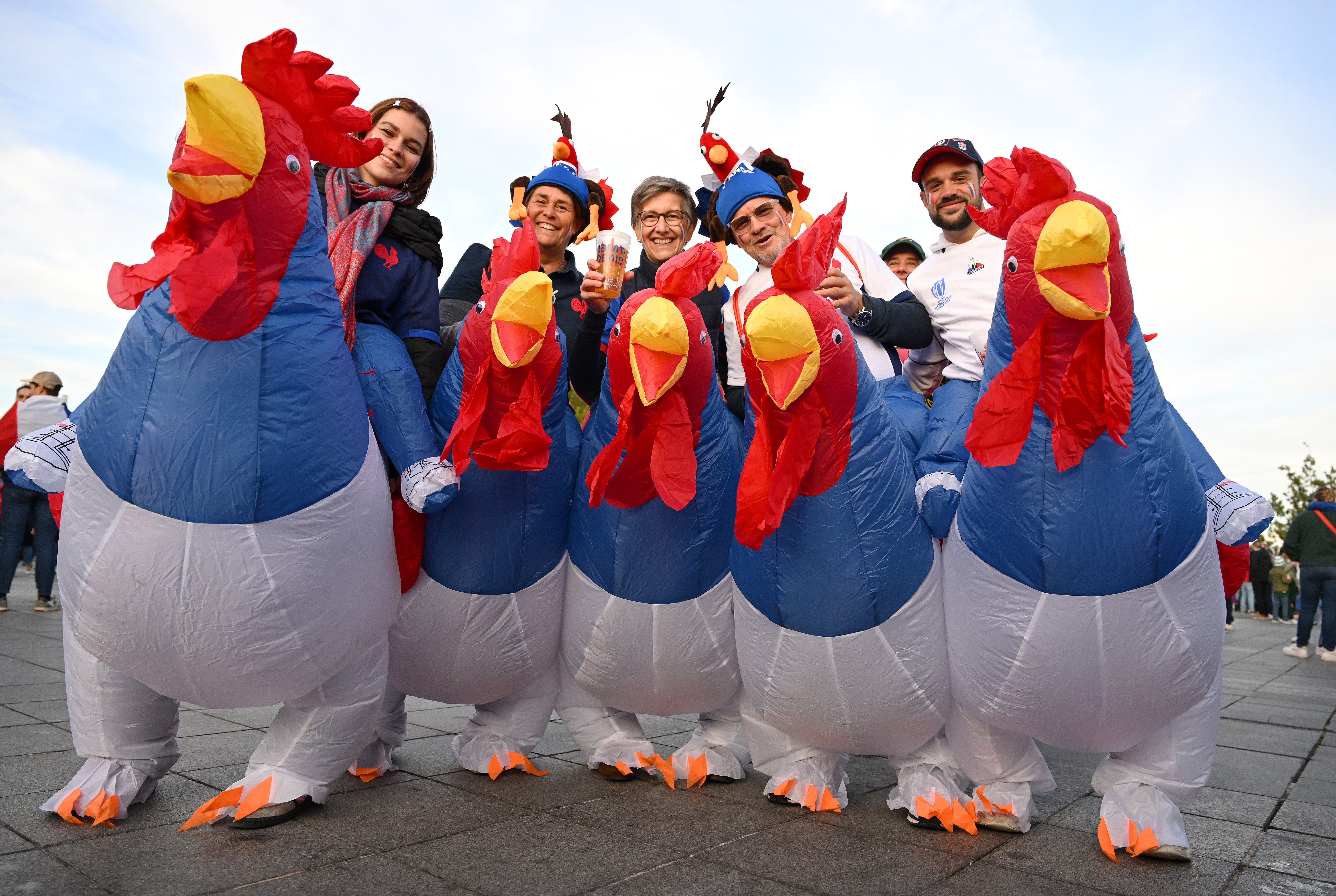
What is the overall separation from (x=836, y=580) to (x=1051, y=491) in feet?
2.25

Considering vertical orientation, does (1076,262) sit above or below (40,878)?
above

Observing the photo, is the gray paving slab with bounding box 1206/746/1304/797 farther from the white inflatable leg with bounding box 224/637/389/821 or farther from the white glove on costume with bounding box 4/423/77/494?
the white glove on costume with bounding box 4/423/77/494

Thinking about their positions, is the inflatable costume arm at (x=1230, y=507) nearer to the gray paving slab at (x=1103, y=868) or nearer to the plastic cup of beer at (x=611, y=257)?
the gray paving slab at (x=1103, y=868)

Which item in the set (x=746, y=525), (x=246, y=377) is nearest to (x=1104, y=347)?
(x=746, y=525)

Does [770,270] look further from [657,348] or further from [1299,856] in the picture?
[1299,856]

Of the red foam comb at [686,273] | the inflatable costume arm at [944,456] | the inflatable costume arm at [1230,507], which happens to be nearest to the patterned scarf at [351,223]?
the red foam comb at [686,273]

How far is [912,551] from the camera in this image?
2.73m

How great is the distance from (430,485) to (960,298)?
204 cm

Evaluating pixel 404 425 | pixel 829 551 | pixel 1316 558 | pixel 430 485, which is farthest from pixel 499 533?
pixel 1316 558

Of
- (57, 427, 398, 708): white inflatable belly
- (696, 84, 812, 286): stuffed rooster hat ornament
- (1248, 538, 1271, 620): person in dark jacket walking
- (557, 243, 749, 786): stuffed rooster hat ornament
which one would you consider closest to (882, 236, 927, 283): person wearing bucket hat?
(696, 84, 812, 286): stuffed rooster hat ornament

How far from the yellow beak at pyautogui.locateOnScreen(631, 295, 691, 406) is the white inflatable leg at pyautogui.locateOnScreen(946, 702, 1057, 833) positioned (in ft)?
4.81

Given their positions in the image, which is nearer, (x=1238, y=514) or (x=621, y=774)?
(x=1238, y=514)

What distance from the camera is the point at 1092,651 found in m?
2.43

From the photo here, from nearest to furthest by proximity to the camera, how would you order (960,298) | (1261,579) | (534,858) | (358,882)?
(358,882) → (534,858) → (960,298) → (1261,579)
